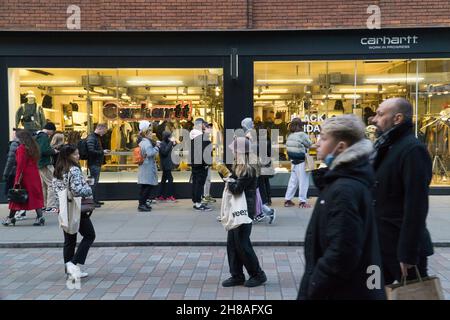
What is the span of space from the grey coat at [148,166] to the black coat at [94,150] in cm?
97

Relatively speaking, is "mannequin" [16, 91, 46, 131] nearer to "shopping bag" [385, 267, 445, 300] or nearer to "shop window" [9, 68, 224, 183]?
"shop window" [9, 68, 224, 183]

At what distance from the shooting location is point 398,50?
1216 cm

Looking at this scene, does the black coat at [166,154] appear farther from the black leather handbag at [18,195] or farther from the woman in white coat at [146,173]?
the black leather handbag at [18,195]

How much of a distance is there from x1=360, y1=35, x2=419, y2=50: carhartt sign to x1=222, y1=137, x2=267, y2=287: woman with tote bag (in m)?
7.13

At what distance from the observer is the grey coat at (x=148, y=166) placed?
35.8ft

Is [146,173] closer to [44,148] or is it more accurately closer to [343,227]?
[44,148]

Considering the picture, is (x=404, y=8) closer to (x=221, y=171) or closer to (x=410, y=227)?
(x=221, y=171)

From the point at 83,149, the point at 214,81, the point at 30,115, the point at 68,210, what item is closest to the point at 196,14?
the point at 214,81

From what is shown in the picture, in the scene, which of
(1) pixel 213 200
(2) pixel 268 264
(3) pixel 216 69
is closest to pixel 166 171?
(1) pixel 213 200

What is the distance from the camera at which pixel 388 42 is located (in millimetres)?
12125

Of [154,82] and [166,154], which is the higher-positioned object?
[154,82]

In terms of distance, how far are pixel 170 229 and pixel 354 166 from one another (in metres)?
6.64

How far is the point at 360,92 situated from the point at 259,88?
8.26ft

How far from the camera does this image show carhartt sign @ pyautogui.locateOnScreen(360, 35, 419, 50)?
39.7 ft
